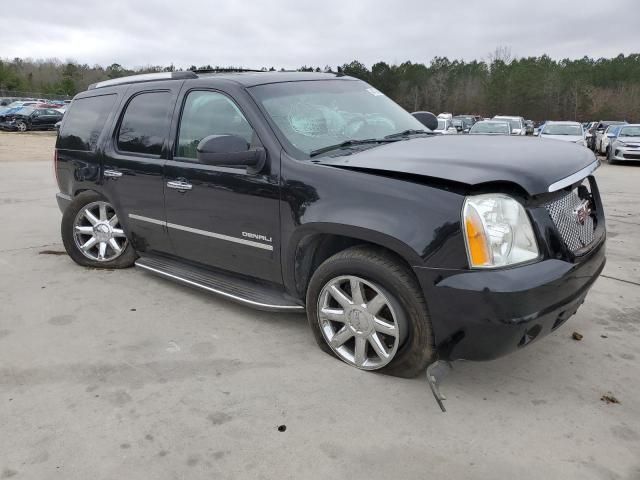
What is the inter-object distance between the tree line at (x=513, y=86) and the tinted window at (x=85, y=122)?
186 ft

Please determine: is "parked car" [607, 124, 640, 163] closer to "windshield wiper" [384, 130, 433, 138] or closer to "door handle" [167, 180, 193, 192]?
"windshield wiper" [384, 130, 433, 138]

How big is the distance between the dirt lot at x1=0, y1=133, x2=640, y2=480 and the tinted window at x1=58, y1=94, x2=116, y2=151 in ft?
4.96

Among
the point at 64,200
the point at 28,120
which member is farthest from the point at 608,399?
the point at 28,120

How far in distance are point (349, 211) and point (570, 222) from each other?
123cm

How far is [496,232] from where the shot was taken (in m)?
2.67

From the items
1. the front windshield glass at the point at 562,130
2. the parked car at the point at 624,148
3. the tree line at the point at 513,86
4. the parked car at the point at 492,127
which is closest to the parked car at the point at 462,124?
the parked car at the point at 492,127

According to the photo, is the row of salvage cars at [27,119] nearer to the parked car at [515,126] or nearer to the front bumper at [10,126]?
the front bumper at [10,126]

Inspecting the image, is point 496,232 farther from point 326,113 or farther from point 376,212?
point 326,113

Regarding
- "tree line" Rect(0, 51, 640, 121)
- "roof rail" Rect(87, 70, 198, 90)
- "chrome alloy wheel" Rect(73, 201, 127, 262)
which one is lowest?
"chrome alloy wheel" Rect(73, 201, 127, 262)

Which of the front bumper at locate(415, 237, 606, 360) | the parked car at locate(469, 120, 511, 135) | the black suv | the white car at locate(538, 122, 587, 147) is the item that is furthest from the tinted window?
the white car at locate(538, 122, 587, 147)

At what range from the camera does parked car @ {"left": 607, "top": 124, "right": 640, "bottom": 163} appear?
1759 centimetres

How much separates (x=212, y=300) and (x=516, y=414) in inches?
98.5

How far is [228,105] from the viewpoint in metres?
3.78

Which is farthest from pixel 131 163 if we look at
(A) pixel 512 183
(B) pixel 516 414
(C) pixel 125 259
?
(B) pixel 516 414
